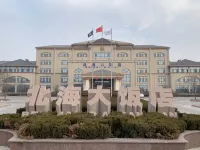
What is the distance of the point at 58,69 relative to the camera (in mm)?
64125

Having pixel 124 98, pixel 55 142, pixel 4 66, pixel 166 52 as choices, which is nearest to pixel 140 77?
pixel 166 52

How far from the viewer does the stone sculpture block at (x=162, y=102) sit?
916 cm

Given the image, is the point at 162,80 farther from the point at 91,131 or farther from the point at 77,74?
the point at 91,131

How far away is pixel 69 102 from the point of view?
360 inches

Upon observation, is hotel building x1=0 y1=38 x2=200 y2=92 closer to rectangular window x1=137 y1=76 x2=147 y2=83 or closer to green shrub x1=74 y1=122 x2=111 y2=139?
rectangular window x1=137 y1=76 x2=147 y2=83

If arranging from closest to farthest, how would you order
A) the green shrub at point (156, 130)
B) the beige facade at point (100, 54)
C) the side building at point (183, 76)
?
the green shrub at point (156, 130) → the side building at point (183, 76) → the beige facade at point (100, 54)

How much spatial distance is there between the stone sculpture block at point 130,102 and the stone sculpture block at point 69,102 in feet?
5.73

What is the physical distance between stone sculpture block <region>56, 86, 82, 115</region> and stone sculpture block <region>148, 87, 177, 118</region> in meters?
2.96

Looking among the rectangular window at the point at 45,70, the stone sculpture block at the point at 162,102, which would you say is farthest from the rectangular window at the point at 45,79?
the stone sculpture block at the point at 162,102

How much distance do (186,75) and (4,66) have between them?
48.8 meters

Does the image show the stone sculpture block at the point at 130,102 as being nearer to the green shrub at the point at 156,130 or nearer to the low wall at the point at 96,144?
the green shrub at the point at 156,130

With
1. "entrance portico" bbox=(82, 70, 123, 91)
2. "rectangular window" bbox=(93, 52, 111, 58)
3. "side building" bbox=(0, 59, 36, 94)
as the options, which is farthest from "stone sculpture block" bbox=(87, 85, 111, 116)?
"side building" bbox=(0, 59, 36, 94)

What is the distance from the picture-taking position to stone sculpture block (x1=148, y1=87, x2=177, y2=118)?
30.0ft

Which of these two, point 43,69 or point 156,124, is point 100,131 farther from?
point 43,69
